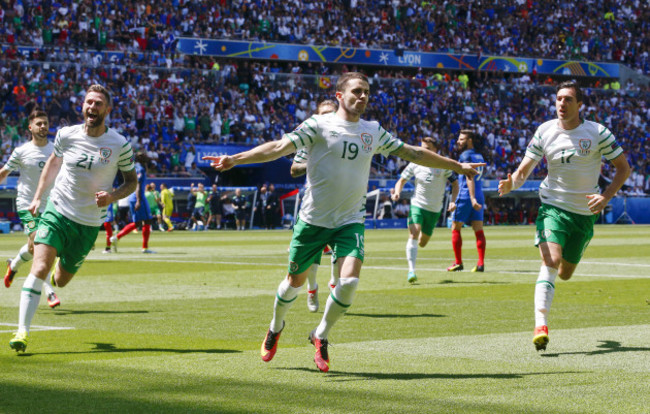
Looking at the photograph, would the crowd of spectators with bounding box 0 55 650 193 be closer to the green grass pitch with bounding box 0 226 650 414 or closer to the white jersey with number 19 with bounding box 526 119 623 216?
the green grass pitch with bounding box 0 226 650 414

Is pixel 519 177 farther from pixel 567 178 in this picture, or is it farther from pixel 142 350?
pixel 142 350

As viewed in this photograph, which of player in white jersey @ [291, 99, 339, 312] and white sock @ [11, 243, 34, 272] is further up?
player in white jersey @ [291, 99, 339, 312]

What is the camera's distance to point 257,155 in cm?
781

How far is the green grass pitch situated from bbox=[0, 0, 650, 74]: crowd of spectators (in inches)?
1231

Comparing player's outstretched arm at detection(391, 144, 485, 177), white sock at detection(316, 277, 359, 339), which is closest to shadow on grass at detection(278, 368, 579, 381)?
white sock at detection(316, 277, 359, 339)

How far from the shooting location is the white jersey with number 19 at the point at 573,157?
9.46 meters

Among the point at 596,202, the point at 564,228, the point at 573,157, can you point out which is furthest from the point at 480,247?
the point at 596,202

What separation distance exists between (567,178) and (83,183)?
4527 millimetres

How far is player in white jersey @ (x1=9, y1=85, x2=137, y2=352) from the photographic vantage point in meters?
9.22

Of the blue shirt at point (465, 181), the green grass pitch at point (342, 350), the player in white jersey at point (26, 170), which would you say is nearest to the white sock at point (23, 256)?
Answer: the player in white jersey at point (26, 170)

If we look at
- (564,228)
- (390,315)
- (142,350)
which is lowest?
(390,315)

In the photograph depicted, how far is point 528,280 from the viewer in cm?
1680

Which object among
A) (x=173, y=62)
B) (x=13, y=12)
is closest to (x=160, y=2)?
(x=173, y=62)

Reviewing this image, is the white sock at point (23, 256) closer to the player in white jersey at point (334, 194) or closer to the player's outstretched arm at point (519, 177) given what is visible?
the player in white jersey at point (334, 194)
